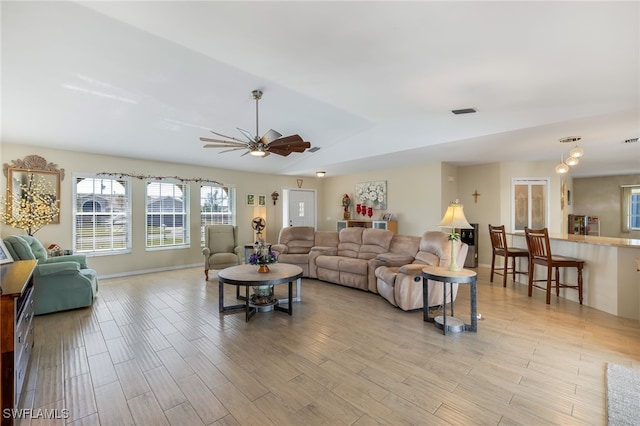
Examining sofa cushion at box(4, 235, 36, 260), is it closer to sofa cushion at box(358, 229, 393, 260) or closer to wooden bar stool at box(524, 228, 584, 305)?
sofa cushion at box(358, 229, 393, 260)

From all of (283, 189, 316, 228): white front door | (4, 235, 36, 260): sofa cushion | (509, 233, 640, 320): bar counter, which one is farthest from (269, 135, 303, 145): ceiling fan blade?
(283, 189, 316, 228): white front door

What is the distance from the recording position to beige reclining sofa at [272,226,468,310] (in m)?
3.83

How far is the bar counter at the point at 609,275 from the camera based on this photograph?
3590 mm

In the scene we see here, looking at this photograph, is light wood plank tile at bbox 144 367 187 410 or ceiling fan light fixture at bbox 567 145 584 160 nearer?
light wood plank tile at bbox 144 367 187 410

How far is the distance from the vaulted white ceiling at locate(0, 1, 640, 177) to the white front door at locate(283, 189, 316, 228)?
3.58 meters

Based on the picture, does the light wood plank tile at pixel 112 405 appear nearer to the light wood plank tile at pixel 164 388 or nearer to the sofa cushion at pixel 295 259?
the light wood plank tile at pixel 164 388

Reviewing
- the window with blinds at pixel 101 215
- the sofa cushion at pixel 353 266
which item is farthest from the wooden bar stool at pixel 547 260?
the window with blinds at pixel 101 215

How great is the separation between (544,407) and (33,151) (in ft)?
25.5

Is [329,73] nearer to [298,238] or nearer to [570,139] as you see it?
[298,238]

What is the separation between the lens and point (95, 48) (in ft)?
9.89

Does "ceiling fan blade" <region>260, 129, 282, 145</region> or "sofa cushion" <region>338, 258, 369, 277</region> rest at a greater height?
"ceiling fan blade" <region>260, 129, 282, 145</region>

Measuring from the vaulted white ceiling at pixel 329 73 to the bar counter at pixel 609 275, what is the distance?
1648 millimetres

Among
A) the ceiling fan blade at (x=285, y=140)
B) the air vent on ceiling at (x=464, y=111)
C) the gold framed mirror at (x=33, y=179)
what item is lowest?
the gold framed mirror at (x=33, y=179)

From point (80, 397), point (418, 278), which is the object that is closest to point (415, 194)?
point (418, 278)
